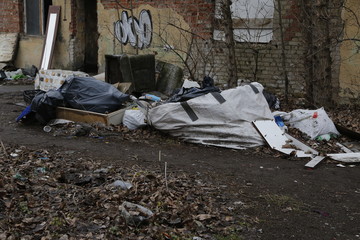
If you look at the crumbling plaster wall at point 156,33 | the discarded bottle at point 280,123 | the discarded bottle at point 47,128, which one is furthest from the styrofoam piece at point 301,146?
the crumbling plaster wall at point 156,33

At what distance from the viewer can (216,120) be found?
21.1 ft

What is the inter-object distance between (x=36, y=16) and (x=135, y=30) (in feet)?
14.3

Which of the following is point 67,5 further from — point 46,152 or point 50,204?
point 50,204

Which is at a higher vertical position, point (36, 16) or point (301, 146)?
point (36, 16)

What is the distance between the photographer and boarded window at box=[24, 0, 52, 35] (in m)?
13.9

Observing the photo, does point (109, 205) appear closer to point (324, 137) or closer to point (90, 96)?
point (90, 96)

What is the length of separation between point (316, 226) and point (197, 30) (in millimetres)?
7435

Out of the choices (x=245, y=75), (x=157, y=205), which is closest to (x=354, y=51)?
(x=245, y=75)

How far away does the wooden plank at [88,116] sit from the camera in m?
7.03

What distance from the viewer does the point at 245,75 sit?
10.1 meters

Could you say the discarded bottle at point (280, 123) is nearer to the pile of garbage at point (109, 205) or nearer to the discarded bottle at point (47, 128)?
the pile of garbage at point (109, 205)

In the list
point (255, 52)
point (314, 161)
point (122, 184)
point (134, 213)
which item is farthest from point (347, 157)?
point (255, 52)

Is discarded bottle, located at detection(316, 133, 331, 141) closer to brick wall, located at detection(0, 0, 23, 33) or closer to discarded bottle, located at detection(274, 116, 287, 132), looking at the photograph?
discarded bottle, located at detection(274, 116, 287, 132)

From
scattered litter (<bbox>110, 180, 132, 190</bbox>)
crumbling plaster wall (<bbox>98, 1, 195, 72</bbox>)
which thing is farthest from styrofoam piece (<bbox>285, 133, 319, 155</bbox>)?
crumbling plaster wall (<bbox>98, 1, 195, 72</bbox>)
